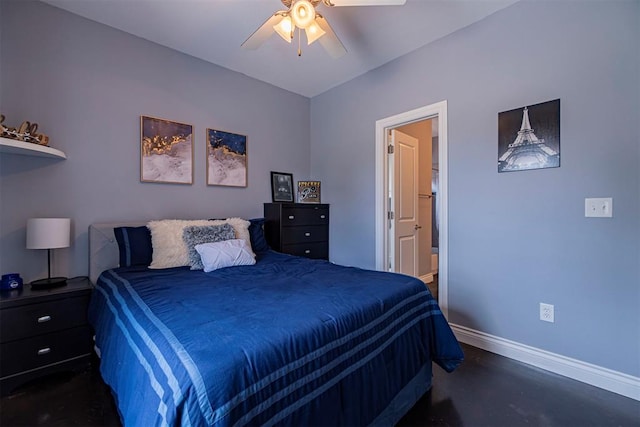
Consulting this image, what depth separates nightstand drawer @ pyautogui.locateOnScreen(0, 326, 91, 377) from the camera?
174 centimetres

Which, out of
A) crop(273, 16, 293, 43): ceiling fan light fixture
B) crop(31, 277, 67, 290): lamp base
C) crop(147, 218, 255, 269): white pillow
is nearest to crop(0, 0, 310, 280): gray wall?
crop(31, 277, 67, 290): lamp base

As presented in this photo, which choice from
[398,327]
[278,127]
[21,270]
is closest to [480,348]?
[398,327]

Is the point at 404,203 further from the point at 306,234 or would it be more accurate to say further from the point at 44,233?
the point at 44,233

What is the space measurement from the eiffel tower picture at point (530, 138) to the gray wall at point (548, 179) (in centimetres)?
5

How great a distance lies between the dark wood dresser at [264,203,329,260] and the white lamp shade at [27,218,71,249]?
1833 millimetres

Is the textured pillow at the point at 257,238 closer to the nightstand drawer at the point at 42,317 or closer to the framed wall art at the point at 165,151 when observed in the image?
the framed wall art at the point at 165,151

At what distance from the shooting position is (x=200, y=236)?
2357 millimetres

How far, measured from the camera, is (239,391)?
804 mm

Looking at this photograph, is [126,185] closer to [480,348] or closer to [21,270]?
[21,270]

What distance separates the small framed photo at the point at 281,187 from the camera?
3.61m

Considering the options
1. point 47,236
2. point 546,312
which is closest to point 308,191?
point 47,236

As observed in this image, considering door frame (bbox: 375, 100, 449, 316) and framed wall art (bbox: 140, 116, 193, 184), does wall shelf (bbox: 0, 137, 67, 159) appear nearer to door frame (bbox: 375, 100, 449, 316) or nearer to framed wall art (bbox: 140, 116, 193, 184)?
framed wall art (bbox: 140, 116, 193, 184)

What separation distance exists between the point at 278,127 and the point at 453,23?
2170 mm

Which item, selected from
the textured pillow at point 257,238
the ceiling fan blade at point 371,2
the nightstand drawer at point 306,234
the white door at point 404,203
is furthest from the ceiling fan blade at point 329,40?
the nightstand drawer at point 306,234
